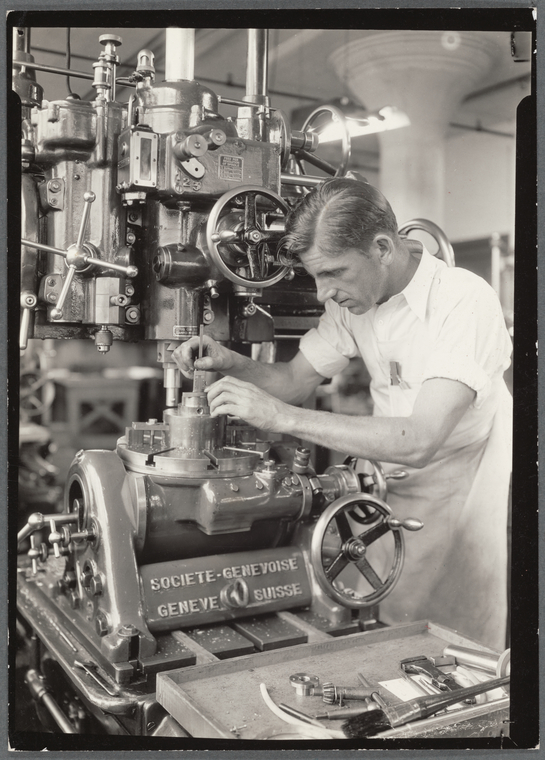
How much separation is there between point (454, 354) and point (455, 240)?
1.11 m

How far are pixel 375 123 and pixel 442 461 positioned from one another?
1.07 metres

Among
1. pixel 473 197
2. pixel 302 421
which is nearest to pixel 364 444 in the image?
pixel 302 421

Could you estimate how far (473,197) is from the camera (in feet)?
6.31

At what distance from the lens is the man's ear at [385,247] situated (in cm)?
171

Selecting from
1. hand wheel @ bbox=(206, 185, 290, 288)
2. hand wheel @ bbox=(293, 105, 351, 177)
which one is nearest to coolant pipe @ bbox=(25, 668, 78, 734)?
hand wheel @ bbox=(206, 185, 290, 288)

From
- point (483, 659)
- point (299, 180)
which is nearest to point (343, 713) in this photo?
point (483, 659)

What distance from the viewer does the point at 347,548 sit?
5.15 feet

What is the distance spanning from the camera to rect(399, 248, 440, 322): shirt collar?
1.77 meters

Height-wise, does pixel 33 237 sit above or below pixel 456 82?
below

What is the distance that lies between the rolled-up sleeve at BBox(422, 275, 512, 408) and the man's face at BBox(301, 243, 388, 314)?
16 centimetres

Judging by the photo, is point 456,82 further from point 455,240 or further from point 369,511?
point 369,511

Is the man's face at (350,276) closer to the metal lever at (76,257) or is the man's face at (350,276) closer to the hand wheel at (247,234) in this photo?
the hand wheel at (247,234)

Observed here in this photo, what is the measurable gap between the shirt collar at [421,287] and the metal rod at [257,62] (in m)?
0.60

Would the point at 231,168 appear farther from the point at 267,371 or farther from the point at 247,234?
the point at 267,371
